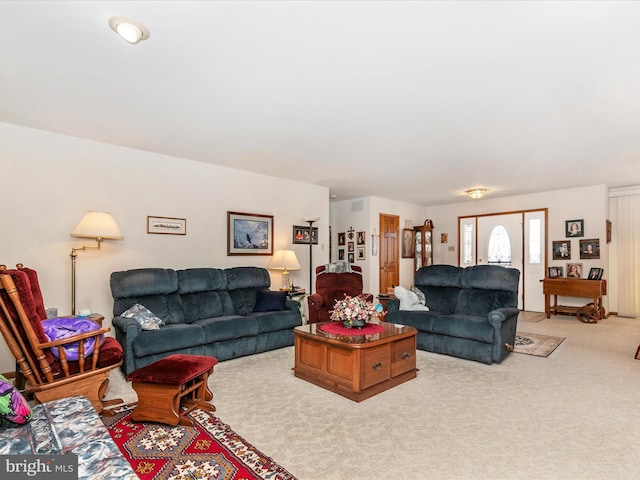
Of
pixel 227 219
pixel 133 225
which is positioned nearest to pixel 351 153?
pixel 227 219

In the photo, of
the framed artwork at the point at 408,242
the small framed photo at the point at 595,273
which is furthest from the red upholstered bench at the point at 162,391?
the small framed photo at the point at 595,273

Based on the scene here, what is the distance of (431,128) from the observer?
358 centimetres

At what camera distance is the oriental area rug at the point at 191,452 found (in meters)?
1.90

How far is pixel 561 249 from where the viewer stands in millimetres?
6980

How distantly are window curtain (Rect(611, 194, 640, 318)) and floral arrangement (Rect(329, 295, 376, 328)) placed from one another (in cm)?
630

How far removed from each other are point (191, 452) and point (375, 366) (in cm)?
157

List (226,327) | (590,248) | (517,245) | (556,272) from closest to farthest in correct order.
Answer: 1. (226,327)
2. (590,248)
3. (556,272)
4. (517,245)

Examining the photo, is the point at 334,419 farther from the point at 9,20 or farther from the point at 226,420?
the point at 9,20

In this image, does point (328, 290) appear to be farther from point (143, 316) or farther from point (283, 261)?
point (143, 316)

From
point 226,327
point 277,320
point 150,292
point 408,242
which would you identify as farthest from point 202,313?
point 408,242

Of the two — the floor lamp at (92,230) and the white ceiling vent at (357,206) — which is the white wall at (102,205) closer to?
the floor lamp at (92,230)

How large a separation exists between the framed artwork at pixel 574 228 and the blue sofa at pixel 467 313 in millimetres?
3542

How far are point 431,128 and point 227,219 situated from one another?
3163mm

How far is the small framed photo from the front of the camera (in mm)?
6305
